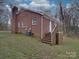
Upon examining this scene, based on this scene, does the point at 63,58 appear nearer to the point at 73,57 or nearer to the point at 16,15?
the point at 73,57

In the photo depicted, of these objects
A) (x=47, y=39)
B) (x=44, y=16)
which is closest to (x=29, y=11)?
(x=44, y=16)

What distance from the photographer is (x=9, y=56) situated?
836cm

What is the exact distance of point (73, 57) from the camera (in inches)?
369

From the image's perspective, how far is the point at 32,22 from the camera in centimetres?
1928

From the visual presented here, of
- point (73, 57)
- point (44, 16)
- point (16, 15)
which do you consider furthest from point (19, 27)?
point (73, 57)

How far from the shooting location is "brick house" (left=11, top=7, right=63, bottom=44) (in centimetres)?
1839

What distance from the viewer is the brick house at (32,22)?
18391mm

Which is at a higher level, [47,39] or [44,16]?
[44,16]

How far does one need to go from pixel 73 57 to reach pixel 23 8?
39.3ft

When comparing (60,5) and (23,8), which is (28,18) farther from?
(60,5)

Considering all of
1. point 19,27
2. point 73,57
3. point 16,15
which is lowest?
point 73,57

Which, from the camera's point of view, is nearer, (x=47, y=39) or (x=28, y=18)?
(x=47, y=39)

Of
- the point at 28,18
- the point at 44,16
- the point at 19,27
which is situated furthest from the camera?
the point at 19,27

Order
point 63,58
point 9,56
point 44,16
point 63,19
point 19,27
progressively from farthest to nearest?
1. point 63,19
2. point 19,27
3. point 44,16
4. point 63,58
5. point 9,56
